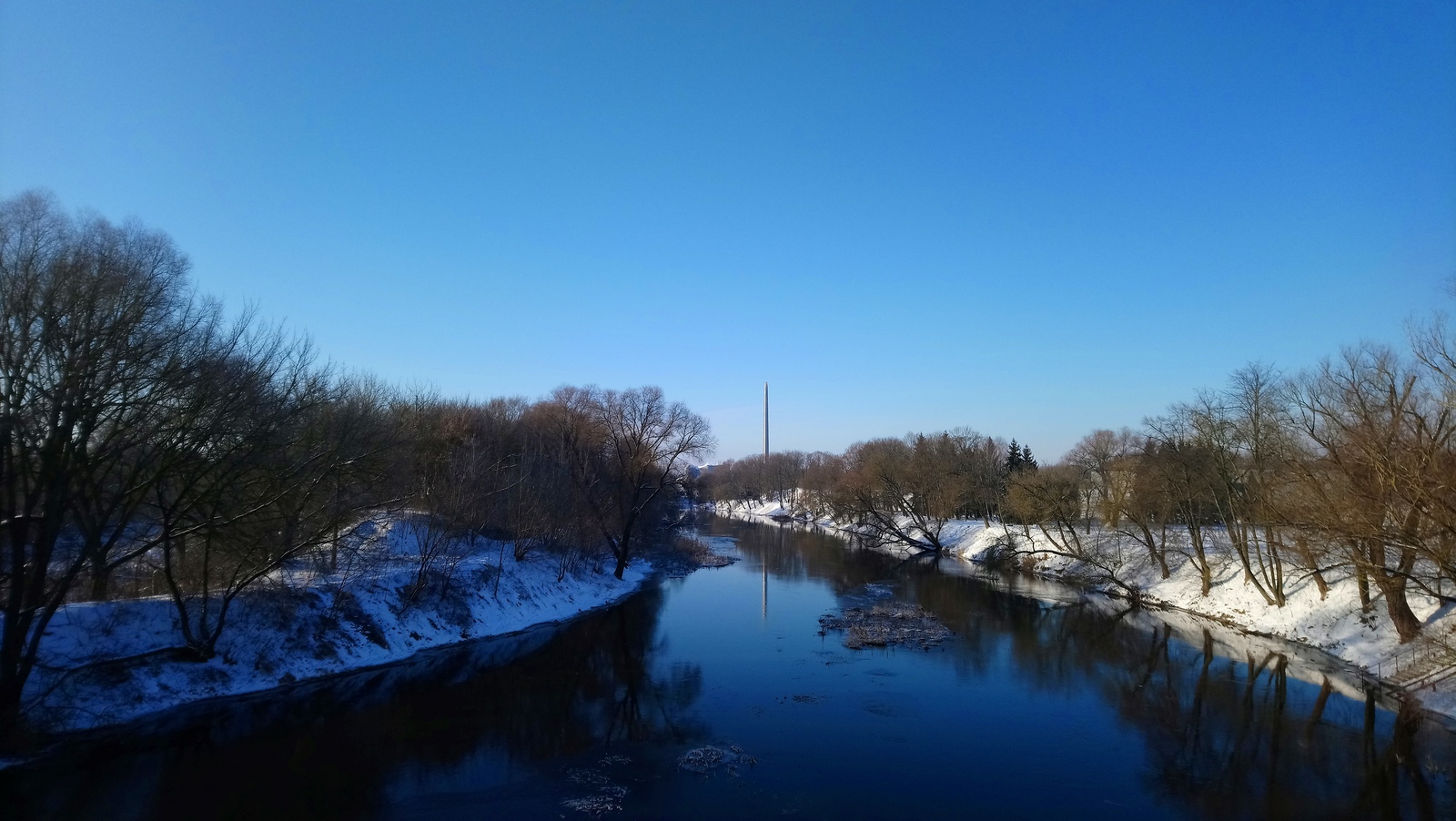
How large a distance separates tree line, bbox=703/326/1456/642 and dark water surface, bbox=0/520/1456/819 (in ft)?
15.1

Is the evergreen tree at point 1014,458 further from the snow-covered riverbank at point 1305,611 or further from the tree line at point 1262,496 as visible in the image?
the snow-covered riverbank at point 1305,611

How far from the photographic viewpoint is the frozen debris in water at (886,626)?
90.1 feet

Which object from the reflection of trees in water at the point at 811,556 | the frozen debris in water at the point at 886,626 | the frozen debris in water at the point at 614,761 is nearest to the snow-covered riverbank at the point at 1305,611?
the reflection of trees in water at the point at 811,556

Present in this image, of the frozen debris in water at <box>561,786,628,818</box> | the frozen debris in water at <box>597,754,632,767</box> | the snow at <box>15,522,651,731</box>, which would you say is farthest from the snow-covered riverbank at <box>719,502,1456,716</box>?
the snow at <box>15,522,651,731</box>

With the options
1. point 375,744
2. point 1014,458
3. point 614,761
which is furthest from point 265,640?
point 1014,458

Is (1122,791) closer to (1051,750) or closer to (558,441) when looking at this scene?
(1051,750)

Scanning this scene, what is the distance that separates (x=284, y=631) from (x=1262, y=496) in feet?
102

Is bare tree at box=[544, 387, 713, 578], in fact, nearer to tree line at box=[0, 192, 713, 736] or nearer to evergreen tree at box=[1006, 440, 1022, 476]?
tree line at box=[0, 192, 713, 736]

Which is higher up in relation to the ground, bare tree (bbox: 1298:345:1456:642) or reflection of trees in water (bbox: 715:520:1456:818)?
bare tree (bbox: 1298:345:1456:642)

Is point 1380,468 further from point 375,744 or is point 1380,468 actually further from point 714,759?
point 375,744

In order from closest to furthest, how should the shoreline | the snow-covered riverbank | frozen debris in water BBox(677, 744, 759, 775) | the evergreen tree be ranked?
frozen debris in water BBox(677, 744, 759, 775), the shoreline, the snow-covered riverbank, the evergreen tree

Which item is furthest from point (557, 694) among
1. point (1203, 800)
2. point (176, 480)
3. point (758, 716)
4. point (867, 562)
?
point (867, 562)

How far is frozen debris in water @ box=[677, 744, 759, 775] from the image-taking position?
15.2 meters

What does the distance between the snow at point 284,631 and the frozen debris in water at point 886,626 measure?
12.5 meters
